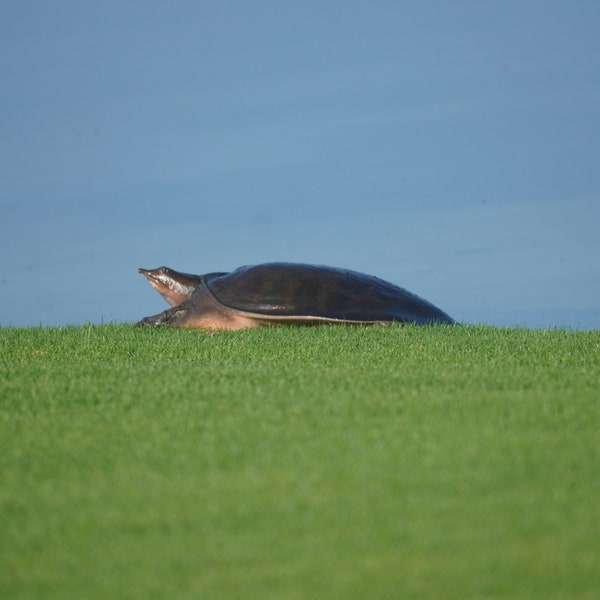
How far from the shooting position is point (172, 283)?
13.0 m

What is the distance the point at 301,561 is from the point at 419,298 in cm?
921

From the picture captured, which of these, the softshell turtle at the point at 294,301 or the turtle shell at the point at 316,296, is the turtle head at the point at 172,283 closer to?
the softshell turtle at the point at 294,301

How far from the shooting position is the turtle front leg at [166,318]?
1221 cm

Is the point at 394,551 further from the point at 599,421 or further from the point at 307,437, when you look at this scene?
the point at 599,421

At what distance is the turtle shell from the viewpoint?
36.7 feet

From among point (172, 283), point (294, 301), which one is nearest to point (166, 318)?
point (172, 283)

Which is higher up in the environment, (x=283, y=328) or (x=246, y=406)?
(x=283, y=328)

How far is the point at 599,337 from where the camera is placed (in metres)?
10.5

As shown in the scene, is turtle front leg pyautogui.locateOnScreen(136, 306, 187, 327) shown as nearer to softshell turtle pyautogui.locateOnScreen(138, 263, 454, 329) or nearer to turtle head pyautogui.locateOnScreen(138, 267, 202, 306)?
softshell turtle pyautogui.locateOnScreen(138, 263, 454, 329)

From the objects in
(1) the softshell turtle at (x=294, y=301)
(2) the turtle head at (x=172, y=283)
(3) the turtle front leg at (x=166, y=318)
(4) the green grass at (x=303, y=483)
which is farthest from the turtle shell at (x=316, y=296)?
(4) the green grass at (x=303, y=483)

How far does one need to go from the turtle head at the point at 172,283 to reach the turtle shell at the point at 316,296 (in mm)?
882

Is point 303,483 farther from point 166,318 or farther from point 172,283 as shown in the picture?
point 172,283

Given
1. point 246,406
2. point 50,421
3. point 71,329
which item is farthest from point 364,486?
point 71,329

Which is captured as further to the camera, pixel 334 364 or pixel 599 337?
pixel 599 337
